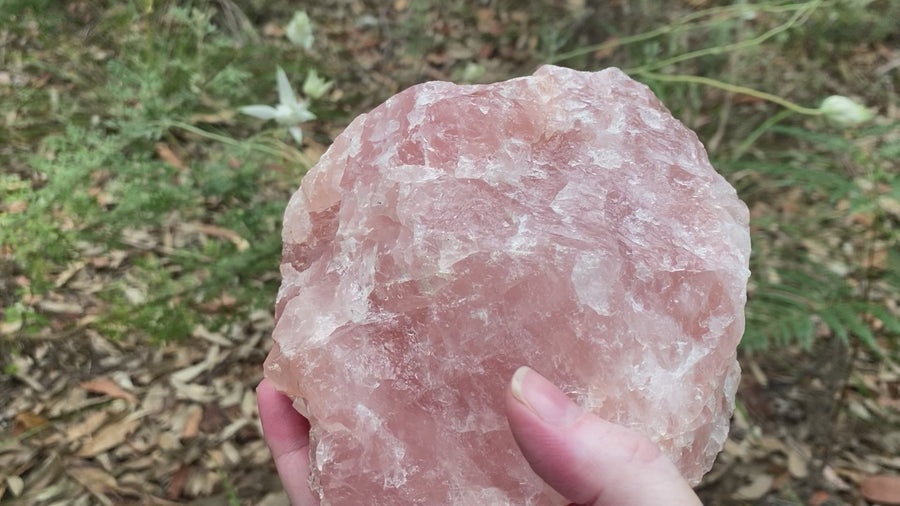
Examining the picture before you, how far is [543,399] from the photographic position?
1.16 meters

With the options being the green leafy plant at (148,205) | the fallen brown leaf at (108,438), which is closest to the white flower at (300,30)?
the green leafy plant at (148,205)

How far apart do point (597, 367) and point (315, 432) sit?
553 millimetres

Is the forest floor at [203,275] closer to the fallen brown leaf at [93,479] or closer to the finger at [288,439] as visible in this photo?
the fallen brown leaf at [93,479]

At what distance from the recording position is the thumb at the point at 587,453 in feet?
3.67

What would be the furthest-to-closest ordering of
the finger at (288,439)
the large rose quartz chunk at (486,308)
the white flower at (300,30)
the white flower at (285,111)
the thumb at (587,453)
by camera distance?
the white flower at (300,30), the white flower at (285,111), the finger at (288,439), the large rose quartz chunk at (486,308), the thumb at (587,453)

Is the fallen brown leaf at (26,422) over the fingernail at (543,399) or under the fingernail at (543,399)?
under

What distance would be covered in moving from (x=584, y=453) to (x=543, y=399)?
0.35 feet

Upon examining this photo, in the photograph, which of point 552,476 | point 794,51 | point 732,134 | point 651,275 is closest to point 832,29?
Result: point 794,51

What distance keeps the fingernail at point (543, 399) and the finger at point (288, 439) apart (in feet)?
2.30

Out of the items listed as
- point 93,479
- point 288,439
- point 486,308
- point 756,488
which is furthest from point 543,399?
point 93,479

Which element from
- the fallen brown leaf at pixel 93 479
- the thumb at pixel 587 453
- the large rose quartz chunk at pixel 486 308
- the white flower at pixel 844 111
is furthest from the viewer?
the fallen brown leaf at pixel 93 479

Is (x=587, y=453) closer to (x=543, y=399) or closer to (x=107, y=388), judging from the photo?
(x=543, y=399)

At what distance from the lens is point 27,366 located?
2578 millimetres

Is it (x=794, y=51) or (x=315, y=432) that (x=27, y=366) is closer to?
(x=315, y=432)
